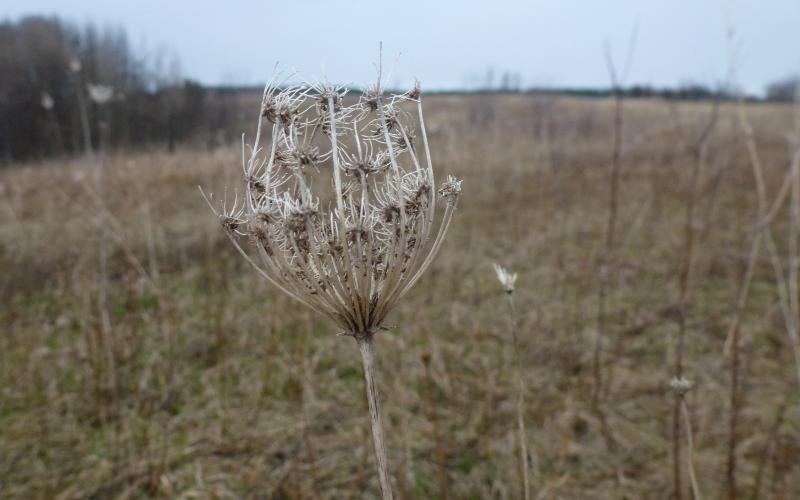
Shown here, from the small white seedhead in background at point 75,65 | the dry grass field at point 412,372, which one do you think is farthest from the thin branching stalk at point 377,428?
the small white seedhead in background at point 75,65

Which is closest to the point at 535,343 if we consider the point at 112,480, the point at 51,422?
the point at 112,480

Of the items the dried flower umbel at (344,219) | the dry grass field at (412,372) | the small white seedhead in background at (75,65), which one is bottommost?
the dry grass field at (412,372)

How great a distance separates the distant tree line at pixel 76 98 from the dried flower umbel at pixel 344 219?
8013 mm

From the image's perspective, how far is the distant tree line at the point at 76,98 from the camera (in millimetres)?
9016

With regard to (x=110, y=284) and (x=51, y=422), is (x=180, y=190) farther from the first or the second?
(x=51, y=422)

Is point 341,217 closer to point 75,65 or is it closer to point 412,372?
point 412,372

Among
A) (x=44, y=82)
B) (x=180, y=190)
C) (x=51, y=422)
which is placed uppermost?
(x=44, y=82)

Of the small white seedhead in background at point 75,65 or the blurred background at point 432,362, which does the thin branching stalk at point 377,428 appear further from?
the small white seedhead in background at point 75,65

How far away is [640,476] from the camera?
2900mm

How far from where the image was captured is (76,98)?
9336 millimetres

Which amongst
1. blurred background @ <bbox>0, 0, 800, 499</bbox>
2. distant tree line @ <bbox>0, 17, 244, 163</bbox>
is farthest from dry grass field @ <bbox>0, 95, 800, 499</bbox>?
distant tree line @ <bbox>0, 17, 244, 163</bbox>

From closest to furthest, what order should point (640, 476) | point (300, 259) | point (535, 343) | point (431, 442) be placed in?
point (300, 259), point (640, 476), point (431, 442), point (535, 343)

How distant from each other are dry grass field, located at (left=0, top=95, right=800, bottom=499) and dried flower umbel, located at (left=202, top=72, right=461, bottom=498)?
34.3 inches

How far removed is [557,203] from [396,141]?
788 cm
